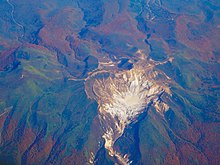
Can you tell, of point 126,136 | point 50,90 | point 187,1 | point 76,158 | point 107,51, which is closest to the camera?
point 76,158

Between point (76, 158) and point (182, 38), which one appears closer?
point (76, 158)

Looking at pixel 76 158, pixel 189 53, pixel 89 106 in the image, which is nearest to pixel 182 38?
pixel 189 53

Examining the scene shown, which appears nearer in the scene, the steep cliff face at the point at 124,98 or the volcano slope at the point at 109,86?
the volcano slope at the point at 109,86

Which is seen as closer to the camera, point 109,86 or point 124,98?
point 109,86

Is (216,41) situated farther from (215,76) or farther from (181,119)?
(181,119)

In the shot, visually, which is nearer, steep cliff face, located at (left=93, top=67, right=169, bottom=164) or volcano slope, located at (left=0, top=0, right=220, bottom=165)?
volcano slope, located at (left=0, top=0, right=220, bottom=165)

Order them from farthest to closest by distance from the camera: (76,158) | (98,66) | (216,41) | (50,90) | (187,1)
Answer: (187,1) < (216,41) < (98,66) < (50,90) < (76,158)

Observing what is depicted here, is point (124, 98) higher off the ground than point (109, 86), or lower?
lower
